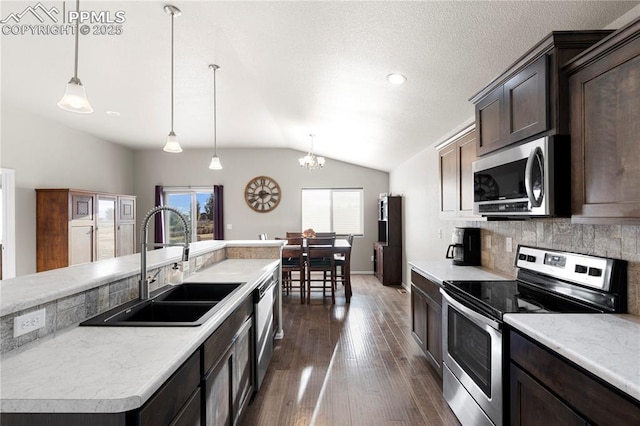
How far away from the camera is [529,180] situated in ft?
5.29

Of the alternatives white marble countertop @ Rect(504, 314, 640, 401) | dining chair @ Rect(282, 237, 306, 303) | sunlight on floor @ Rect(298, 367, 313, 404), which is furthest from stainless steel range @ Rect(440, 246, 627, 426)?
dining chair @ Rect(282, 237, 306, 303)

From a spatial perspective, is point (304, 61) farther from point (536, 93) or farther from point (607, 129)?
point (607, 129)

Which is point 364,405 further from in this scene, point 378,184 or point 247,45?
point 378,184

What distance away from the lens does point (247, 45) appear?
2.74 m

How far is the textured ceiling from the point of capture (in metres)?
1.87

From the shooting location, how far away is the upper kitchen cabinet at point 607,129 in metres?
1.18

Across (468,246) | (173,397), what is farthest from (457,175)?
(173,397)

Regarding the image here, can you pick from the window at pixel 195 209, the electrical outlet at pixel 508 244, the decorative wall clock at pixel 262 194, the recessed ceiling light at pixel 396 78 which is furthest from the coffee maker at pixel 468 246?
the window at pixel 195 209

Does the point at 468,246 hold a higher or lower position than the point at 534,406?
higher

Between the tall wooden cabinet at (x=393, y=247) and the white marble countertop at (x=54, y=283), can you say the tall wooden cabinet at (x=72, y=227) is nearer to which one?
the white marble countertop at (x=54, y=283)

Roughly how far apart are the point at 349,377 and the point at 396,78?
2530 millimetres

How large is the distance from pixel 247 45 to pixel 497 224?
2.65 metres

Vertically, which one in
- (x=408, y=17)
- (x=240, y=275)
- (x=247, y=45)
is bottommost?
(x=240, y=275)

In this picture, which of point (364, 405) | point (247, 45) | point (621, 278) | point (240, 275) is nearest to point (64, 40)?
point (247, 45)
